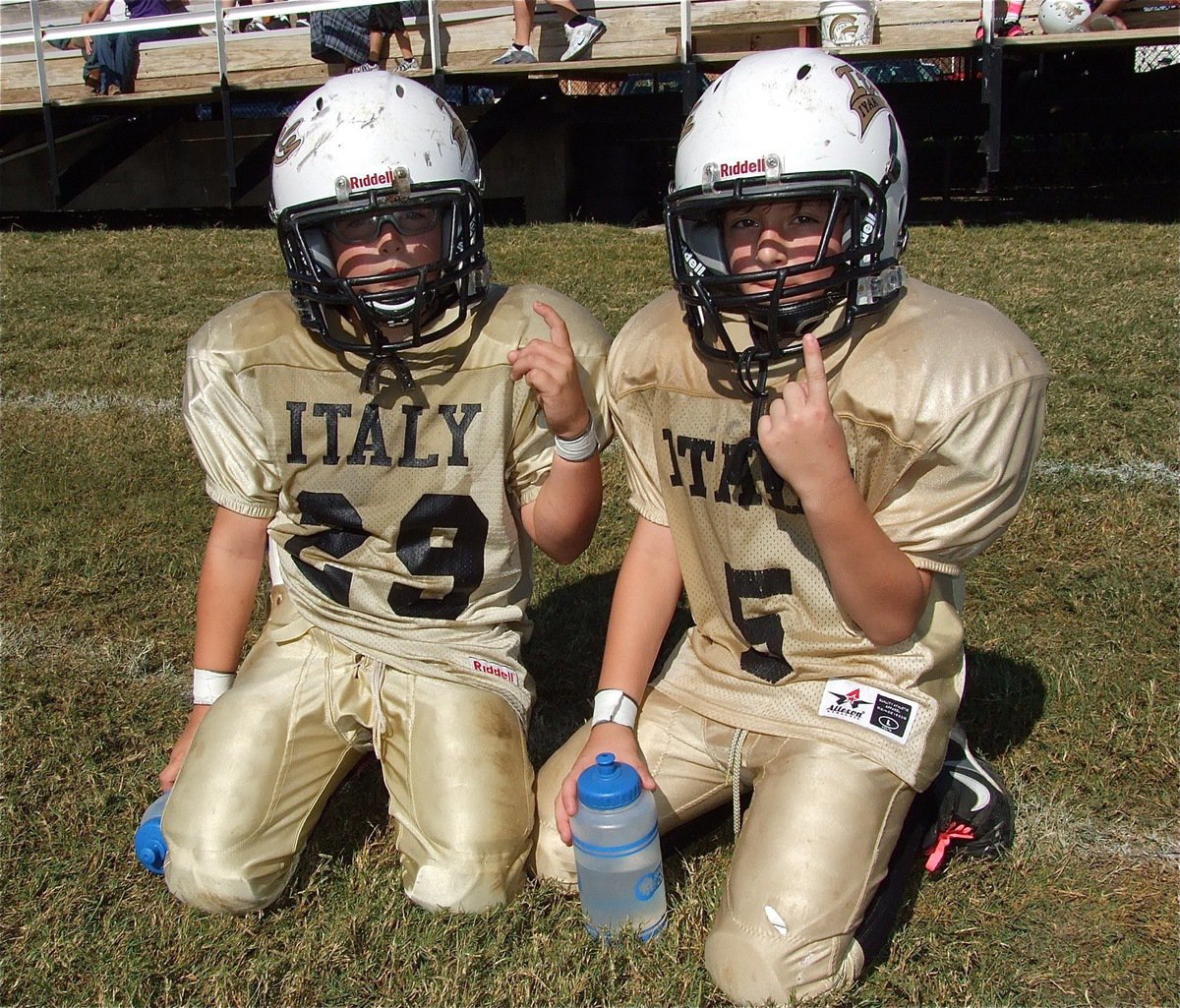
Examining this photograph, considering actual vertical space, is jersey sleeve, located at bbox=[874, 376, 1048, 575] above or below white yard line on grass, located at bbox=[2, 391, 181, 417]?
above

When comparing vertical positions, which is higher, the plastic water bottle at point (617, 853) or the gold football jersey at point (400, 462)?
the gold football jersey at point (400, 462)

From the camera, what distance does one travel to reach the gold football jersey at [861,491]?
2141mm

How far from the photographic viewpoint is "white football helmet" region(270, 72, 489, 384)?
2.42 metres

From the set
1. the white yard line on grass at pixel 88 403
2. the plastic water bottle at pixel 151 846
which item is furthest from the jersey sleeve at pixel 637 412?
the white yard line on grass at pixel 88 403

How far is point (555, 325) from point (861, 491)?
26.0 inches

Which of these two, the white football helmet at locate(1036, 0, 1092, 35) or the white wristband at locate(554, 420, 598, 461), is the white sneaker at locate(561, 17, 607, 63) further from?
the white wristband at locate(554, 420, 598, 461)

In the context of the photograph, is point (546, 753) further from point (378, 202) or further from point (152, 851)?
point (378, 202)

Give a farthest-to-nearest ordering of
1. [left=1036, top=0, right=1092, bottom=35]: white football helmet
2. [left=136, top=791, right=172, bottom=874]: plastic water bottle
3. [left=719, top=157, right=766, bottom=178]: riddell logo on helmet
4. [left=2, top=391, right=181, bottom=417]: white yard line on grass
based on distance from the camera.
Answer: [left=1036, top=0, right=1092, bottom=35]: white football helmet → [left=2, top=391, right=181, bottom=417]: white yard line on grass → [left=136, top=791, right=172, bottom=874]: plastic water bottle → [left=719, top=157, right=766, bottom=178]: riddell logo on helmet

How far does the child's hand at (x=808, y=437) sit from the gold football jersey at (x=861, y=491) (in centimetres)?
15

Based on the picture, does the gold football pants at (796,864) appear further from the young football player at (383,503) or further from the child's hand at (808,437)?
the child's hand at (808,437)

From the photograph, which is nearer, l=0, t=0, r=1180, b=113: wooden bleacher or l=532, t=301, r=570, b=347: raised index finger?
l=532, t=301, r=570, b=347: raised index finger

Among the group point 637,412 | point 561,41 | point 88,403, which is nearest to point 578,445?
point 637,412

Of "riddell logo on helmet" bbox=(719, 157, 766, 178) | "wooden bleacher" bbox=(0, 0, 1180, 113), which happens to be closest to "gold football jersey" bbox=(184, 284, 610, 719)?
"riddell logo on helmet" bbox=(719, 157, 766, 178)

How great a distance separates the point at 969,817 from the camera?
8.13 feet
